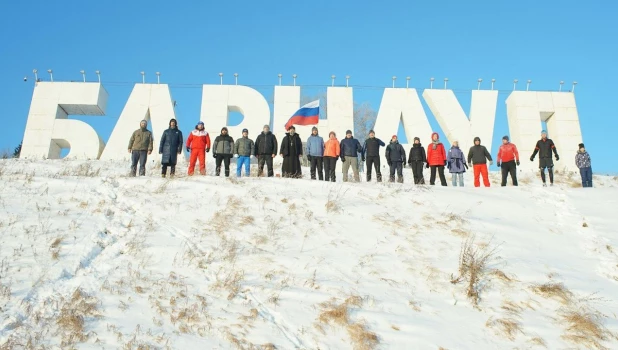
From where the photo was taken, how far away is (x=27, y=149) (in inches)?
754

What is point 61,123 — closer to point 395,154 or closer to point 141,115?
point 141,115

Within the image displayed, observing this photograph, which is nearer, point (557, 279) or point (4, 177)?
point (557, 279)

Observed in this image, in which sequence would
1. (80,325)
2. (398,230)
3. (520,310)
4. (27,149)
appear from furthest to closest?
(27,149) < (398,230) < (520,310) < (80,325)

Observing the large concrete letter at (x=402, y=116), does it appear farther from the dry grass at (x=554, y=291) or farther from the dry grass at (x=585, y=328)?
the dry grass at (x=585, y=328)

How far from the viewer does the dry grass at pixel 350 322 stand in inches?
201

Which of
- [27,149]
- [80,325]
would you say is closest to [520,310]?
[80,325]

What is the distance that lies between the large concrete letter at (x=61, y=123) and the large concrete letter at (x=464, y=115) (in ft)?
42.9

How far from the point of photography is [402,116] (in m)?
21.3

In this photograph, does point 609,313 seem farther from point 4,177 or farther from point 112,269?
point 4,177

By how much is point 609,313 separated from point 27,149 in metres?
19.1

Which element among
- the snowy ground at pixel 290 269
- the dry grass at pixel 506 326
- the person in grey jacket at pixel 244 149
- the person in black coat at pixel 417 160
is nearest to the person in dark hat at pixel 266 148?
the person in grey jacket at pixel 244 149

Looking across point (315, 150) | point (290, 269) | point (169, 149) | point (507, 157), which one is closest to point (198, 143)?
point (169, 149)

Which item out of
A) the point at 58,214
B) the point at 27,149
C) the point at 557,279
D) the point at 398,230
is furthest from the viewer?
the point at 27,149

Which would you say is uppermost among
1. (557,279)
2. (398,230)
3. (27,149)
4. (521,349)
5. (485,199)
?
(27,149)
